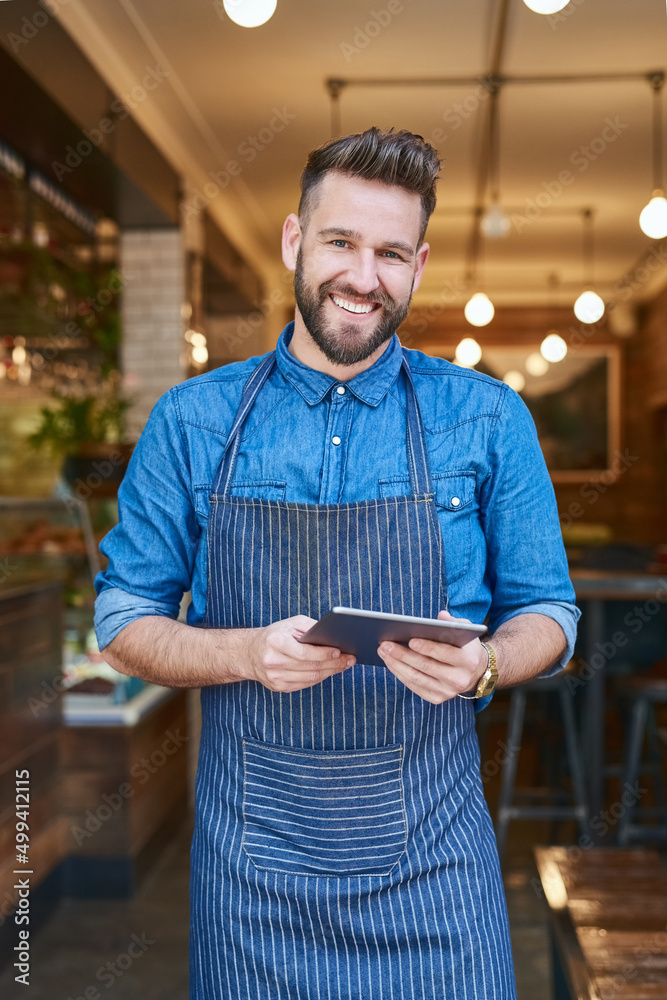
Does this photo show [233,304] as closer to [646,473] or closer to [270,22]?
[270,22]

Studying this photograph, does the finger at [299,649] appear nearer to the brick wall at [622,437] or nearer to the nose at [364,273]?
the nose at [364,273]

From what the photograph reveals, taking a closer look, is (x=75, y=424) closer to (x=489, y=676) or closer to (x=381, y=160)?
(x=381, y=160)

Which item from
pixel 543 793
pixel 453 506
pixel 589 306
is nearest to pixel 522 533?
pixel 453 506

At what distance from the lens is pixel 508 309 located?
953 cm

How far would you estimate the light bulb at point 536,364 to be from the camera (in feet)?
30.3

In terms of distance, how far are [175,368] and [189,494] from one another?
3785 millimetres

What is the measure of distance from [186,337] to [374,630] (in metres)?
4.43

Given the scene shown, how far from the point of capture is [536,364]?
9.22 metres

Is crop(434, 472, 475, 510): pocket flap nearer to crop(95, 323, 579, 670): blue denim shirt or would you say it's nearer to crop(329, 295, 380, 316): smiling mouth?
crop(95, 323, 579, 670): blue denim shirt

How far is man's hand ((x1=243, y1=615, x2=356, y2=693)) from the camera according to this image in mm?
1137

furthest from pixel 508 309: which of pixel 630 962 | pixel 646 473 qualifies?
pixel 630 962

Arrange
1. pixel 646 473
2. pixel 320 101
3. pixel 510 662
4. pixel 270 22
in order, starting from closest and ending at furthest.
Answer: pixel 510 662
pixel 270 22
pixel 320 101
pixel 646 473

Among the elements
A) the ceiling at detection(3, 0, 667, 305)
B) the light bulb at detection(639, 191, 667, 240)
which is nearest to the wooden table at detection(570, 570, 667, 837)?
the light bulb at detection(639, 191, 667, 240)

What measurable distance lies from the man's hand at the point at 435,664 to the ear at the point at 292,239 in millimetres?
619
